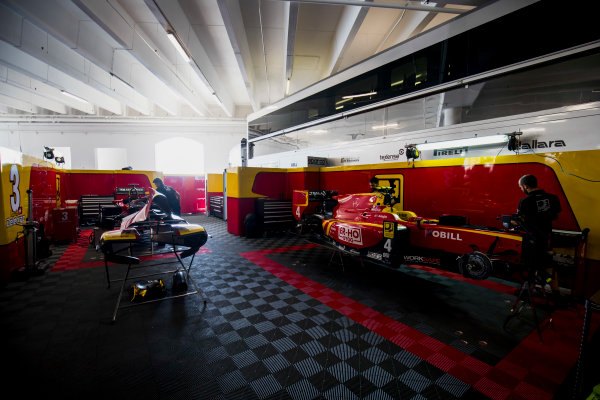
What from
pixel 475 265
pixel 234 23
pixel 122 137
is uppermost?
pixel 234 23

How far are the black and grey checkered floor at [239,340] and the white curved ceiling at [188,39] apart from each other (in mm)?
5082

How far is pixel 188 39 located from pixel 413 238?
7340 millimetres

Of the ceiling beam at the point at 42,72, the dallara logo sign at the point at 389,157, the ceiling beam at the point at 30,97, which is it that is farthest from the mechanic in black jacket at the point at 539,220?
the ceiling beam at the point at 30,97

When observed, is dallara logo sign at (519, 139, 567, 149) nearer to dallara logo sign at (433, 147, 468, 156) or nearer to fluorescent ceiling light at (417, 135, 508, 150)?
fluorescent ceiling light at (417, 135, 508, 150)

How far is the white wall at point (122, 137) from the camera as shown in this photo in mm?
13188

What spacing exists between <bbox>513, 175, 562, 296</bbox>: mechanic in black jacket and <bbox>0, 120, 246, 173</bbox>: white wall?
13164mm

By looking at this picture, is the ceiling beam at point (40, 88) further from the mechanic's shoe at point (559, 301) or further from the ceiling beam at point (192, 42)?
the mechanic's shoe at point (559, 301)

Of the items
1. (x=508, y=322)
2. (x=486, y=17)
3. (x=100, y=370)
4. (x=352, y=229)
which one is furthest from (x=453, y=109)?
(x=100, y=370)

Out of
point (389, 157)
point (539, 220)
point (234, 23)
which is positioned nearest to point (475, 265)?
point (539, 220)

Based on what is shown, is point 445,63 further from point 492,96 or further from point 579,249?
point 579,249

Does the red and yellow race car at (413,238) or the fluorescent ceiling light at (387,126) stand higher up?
the fluorescent ceiling light at (387,126)

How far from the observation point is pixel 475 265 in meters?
2.75

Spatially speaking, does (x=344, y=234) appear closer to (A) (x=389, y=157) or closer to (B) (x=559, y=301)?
Result: (B) (x=559, y=301)

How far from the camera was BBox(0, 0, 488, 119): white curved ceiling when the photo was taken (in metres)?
5.68
